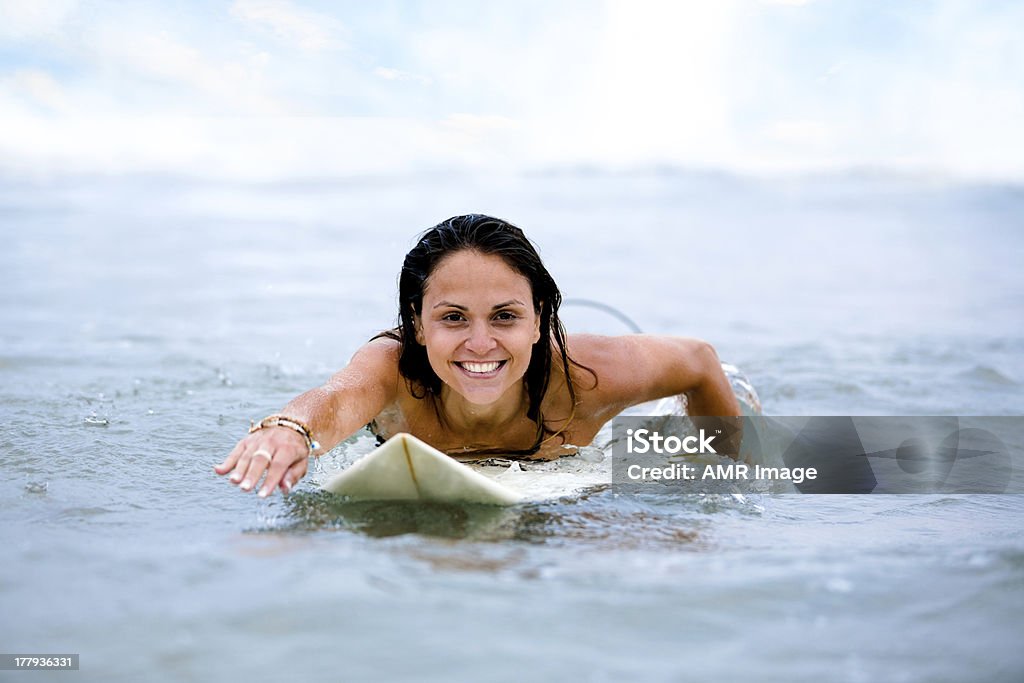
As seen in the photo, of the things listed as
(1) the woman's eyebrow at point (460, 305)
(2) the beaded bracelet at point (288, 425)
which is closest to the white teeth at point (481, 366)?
(1) the woman's eyebrow at point (460, 305)

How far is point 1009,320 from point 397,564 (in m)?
8.10

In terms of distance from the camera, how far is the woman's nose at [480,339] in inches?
126

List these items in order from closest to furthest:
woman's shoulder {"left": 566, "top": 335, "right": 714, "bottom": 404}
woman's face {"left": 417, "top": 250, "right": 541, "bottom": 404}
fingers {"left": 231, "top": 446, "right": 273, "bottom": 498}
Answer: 1. fingers {"left": 231, "top": 446, "right": 273, "bottom": 498}
2. woman's face {"left": 417, "top": 250, "right": 541, "bottom": 404}
3. woman's shoulder {"left": 566, "top": 335, "right": 714, "bottom": 404}

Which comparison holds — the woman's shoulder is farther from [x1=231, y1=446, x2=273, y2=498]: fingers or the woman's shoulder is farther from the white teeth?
[x1=231, y1=446, x2=273, y2=498]: fingers

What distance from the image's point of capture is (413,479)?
290 centimetres

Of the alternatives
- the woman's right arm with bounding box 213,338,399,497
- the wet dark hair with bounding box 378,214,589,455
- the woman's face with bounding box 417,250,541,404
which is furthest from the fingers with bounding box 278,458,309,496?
the wet dark hair with bounding box 378,214,589,455

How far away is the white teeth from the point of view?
326cm

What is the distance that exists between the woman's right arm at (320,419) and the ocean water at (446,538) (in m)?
0.17

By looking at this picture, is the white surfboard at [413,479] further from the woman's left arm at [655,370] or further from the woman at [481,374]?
the woman's left arm at [655,370]

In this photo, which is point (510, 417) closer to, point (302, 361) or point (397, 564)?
point (397, 564)

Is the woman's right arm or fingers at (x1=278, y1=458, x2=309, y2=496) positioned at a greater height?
the woman's right arm

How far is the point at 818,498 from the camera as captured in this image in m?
3.48

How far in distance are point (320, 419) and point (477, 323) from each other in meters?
0.57

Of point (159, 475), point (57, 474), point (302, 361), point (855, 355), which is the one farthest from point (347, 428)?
point (855, 355)
